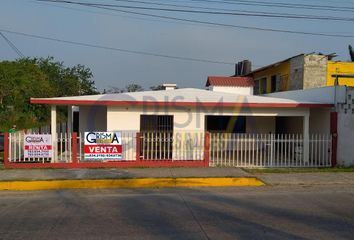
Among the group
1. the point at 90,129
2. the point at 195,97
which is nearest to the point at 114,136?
the point at 195,97

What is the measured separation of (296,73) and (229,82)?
5310 mm

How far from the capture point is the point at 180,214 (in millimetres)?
7828

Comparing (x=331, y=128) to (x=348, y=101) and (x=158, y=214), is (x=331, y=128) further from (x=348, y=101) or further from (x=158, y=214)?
(x=158, y=214)

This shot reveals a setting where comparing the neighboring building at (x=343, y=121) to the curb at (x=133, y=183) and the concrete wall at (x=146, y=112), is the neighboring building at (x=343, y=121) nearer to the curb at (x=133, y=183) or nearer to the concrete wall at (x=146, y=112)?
the curb at (x=133, y=183)

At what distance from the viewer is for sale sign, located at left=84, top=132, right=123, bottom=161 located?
13820 millimetres

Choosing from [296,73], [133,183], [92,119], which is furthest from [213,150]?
[296,73]

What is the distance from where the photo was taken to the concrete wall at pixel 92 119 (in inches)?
739

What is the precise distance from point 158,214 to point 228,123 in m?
12.2

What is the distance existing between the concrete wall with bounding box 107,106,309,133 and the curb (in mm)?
4560

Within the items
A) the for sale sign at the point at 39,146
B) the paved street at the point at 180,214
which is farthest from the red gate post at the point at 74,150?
the paved street at the point at 180,214

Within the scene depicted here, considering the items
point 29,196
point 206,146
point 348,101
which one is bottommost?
point 29,196

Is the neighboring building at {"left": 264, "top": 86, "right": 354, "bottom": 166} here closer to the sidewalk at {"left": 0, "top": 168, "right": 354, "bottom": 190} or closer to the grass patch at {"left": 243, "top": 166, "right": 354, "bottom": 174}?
the grass patch at {"left": 243, "top": 166, "right": 354, "bottom": 174}

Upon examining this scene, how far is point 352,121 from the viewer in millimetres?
15000

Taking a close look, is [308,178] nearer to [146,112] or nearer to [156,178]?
[156,178]
